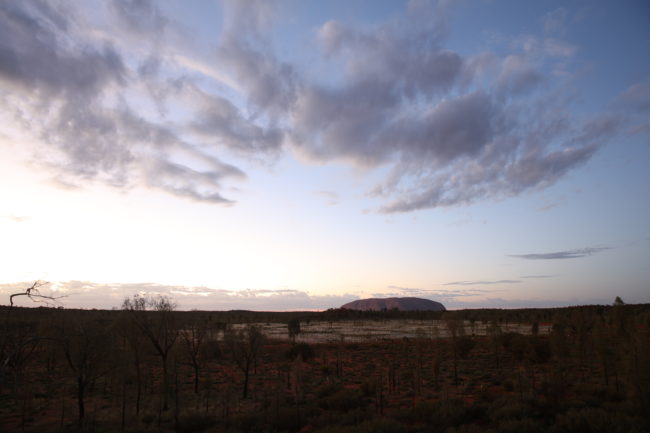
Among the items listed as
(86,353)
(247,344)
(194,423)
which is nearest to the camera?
(194,423)

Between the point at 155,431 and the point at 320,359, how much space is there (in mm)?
29438

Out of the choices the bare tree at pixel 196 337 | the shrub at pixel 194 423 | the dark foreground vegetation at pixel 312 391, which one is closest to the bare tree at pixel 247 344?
the dark foreground vegetation at pixel 312 391

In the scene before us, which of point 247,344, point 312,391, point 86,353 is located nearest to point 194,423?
point 86,353

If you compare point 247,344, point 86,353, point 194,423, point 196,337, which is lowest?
point 194,423

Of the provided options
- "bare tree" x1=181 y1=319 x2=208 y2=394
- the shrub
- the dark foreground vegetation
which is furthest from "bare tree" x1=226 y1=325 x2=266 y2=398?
the shrub

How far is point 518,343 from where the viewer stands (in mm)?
42594

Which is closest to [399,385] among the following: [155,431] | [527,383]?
[527,383]

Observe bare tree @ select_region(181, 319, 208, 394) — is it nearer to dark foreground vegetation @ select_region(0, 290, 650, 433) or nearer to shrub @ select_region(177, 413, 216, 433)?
dark foreground vegetation @ select_region(0, 290, 650, 433)

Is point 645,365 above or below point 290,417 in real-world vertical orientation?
above

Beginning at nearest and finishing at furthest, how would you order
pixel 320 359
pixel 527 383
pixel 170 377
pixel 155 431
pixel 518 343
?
pixel 155 431 < pixel 527 383 < pixel 170 377 < pixel 518 343 < pixel 320 359

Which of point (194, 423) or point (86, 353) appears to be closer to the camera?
point (194, 423)

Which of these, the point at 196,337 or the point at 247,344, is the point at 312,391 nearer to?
the point at 247,344

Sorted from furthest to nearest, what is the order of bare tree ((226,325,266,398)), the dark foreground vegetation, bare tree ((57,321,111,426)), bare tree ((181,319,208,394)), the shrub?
bare tree ((226,325,266,398)) < bare tree ((181,319,208,394)) < bare tree ((57,321,111,426)) < the shrub < the dark foreground vegetation

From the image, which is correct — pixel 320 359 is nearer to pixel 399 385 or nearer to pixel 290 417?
pixel 399 385
